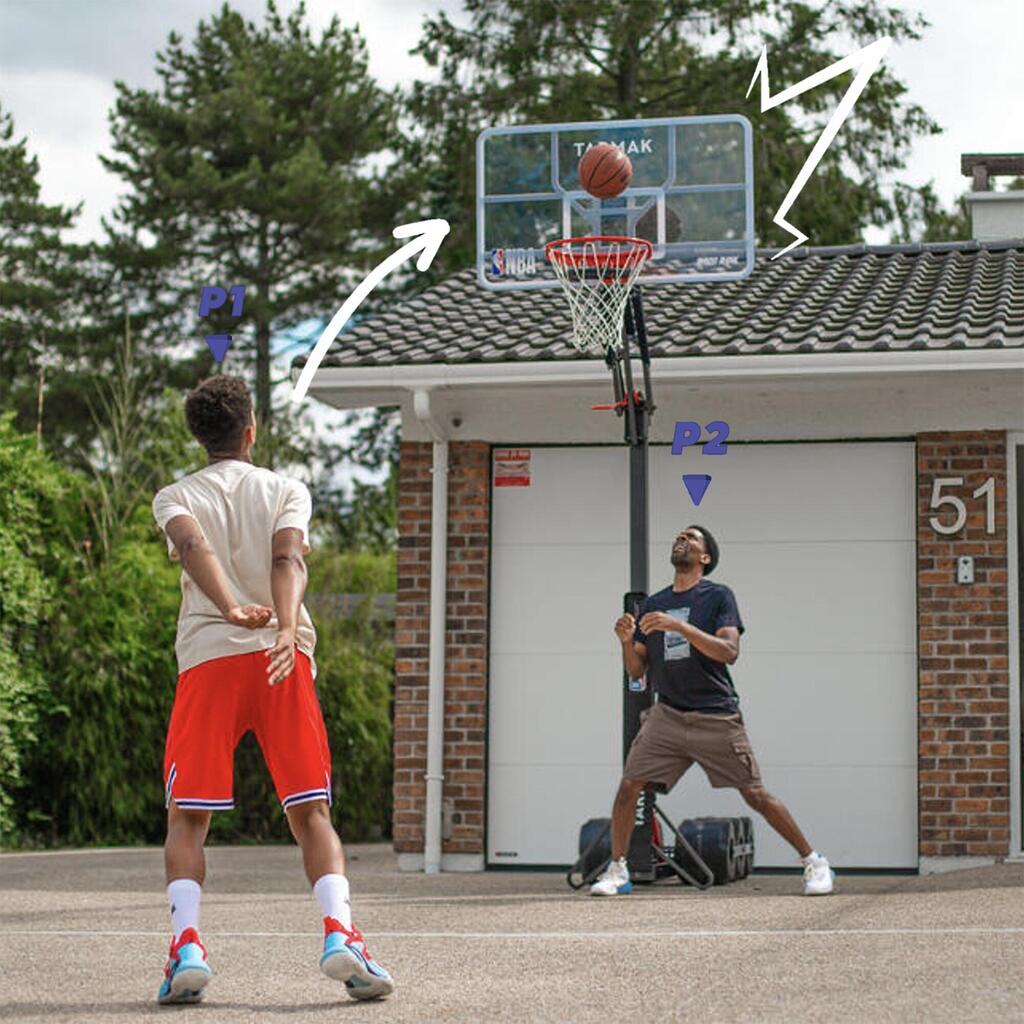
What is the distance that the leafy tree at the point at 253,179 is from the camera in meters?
31.2

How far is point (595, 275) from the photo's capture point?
11.0 m

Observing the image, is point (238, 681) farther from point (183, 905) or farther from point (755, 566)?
point (755, 566)

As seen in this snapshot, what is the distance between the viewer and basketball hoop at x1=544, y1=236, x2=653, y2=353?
10.7 meters

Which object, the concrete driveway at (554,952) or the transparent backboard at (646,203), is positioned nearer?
the concrete driveway at (554,952)

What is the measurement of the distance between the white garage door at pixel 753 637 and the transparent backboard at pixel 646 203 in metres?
1.18

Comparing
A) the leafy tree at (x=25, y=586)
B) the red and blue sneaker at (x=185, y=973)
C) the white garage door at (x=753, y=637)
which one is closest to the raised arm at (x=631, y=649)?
the white garage door at (x=753, y=637)

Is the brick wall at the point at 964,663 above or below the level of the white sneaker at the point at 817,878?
above

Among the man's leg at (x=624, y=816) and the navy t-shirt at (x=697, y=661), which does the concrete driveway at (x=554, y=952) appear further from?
the navy t-shirt at (x=697, y=661)

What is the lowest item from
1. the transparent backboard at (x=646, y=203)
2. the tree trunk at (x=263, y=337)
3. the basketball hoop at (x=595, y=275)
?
the basketball hoop at (x=595, y=275)

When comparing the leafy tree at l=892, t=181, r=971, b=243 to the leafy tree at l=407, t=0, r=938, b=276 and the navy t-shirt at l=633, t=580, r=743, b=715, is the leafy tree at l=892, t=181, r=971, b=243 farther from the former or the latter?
the navy t-shirt at l=633, t=580, r=743, b=715

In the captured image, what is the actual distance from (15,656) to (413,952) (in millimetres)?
8531

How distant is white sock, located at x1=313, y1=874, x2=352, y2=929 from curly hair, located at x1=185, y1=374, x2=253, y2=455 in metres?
1.35

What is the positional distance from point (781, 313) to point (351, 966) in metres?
7.79

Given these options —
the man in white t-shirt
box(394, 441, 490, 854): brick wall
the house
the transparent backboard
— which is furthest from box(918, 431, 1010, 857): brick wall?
the man in white t-shirt
